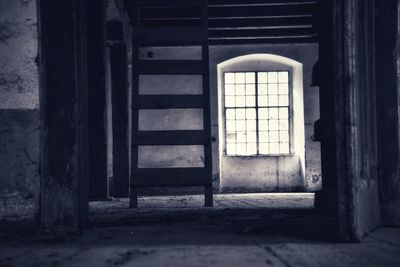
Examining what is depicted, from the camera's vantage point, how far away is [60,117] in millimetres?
2822

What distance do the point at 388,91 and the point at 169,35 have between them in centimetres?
315

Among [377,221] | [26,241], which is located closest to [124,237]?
[26,241]

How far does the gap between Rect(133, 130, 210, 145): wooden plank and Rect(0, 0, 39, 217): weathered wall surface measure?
95.2 inches

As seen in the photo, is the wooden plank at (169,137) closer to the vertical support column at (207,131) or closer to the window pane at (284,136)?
the vertical support column at (207,131)

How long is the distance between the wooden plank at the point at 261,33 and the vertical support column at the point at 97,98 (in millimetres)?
4037

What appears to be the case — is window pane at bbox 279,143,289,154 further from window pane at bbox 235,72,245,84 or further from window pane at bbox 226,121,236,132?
window pane at bbox 235,72,245,84

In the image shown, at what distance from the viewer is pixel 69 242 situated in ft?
8.22

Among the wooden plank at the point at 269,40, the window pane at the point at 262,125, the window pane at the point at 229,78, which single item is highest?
the wooden plank at the point at 269,40

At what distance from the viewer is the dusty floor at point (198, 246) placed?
1.95 metres

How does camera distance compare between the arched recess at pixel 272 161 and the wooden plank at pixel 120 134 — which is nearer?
the wooden plank at pixel 120 134

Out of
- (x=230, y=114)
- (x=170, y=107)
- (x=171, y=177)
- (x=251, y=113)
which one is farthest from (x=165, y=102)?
(x=251, y=113)

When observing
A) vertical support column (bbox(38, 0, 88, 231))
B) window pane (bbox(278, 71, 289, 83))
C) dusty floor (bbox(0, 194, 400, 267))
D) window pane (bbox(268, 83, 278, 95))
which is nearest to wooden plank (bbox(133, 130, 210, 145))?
dusty floor (bbox(0, 194, 400, 267))

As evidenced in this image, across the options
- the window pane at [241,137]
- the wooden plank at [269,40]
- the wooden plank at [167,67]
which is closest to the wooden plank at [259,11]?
the wooden plank at [269,40]

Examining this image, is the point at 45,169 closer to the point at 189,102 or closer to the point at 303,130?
the point at 189,102
